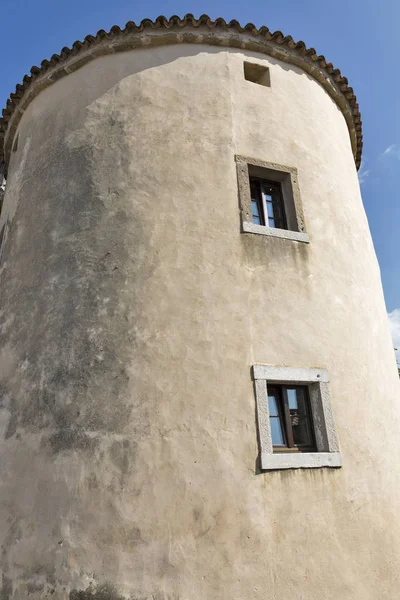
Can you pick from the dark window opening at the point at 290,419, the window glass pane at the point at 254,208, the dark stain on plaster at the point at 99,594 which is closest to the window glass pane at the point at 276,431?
the dark window opening at the point at 290,419

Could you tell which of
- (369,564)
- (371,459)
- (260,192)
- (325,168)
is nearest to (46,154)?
(260,192)

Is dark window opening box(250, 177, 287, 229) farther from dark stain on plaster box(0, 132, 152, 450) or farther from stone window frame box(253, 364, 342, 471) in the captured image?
stone window frame box(253, 364, 342, 471)

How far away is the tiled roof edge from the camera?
7242 millimetres

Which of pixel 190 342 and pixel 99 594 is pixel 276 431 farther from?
pixel 99 594

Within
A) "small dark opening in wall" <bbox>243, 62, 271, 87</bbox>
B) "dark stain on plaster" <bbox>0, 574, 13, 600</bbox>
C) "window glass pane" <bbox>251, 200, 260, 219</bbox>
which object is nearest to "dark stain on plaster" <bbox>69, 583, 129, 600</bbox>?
"dark stain on plaster" <bbox>0, 574, 13, 600</bbox>

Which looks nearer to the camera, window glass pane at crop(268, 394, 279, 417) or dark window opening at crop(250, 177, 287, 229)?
window glass pane at crop(268, 394, 279, 417)

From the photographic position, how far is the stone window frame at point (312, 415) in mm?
5117

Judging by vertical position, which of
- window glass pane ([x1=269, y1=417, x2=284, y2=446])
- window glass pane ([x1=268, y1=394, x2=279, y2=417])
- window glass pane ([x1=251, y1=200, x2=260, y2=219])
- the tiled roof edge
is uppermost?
the tiled roof edge

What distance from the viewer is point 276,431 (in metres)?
5.39

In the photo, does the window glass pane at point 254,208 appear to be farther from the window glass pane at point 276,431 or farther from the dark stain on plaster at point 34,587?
the dark stain on plaster at point 34,587

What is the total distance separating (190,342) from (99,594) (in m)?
2.70

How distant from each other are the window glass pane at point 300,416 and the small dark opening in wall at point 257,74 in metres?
5.05

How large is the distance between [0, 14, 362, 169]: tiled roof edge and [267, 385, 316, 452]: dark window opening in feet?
18.5

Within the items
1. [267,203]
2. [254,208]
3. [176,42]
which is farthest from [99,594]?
[176,42]
